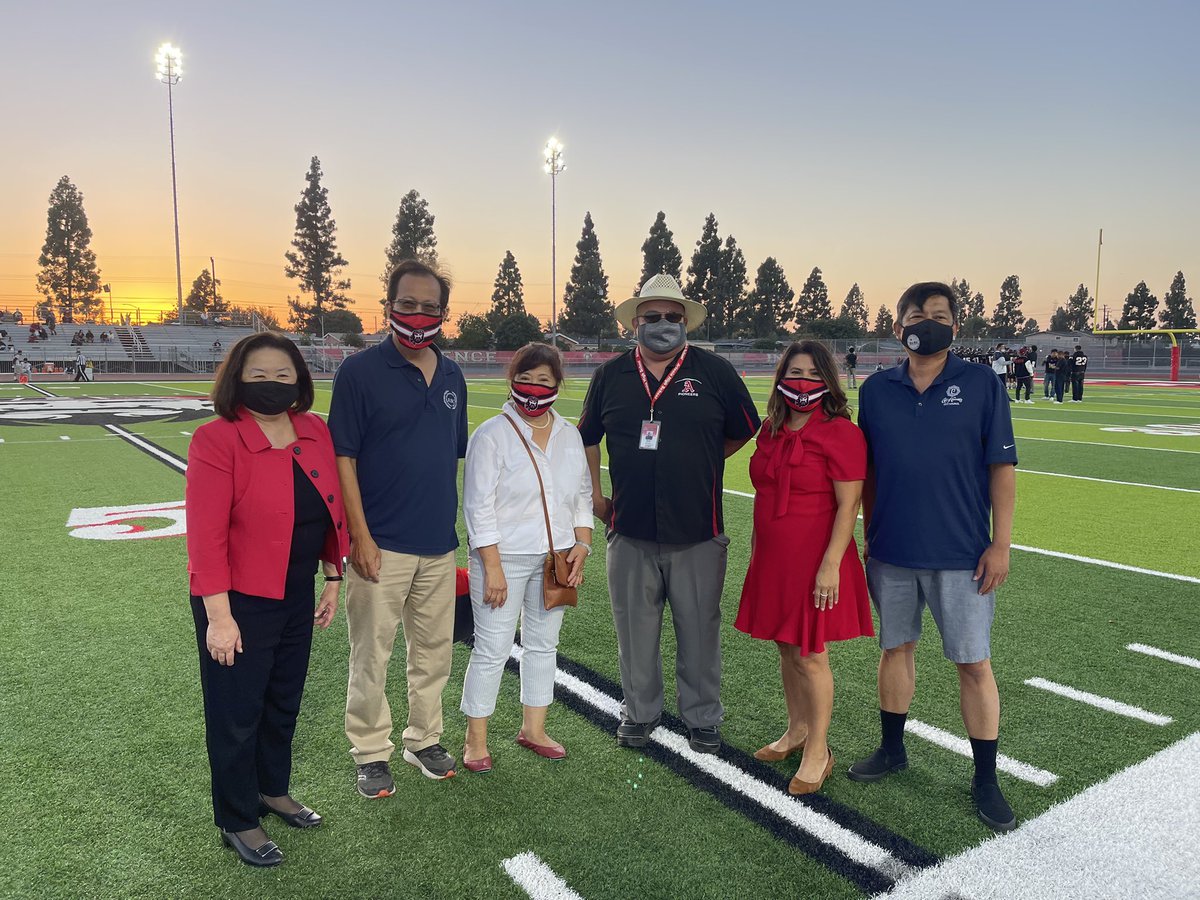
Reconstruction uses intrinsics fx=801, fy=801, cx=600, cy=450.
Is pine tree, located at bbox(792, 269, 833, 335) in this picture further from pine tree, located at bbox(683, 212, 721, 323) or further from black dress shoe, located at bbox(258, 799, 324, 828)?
black dress shoe, located at bbox(258, 799, 324, 828)

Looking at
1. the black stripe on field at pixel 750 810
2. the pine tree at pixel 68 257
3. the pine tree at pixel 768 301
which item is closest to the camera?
the black stripe on field at pixel 750 810

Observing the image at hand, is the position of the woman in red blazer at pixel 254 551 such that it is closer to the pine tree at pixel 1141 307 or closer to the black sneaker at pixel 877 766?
the black sneaker at pixel 877 766

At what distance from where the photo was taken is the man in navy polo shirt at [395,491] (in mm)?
2996

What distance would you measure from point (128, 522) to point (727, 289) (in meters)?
83.3

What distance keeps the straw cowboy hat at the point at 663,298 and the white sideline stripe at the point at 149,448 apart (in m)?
8.50

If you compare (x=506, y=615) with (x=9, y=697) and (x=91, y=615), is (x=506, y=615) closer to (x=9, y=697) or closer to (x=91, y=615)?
(x=9, y=697)

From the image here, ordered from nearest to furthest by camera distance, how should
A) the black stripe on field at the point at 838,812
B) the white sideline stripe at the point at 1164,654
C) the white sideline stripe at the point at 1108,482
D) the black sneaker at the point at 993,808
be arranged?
1. the black stripe on field at the point at 838,812
2. the black sneaker at the point at 993,808
3. the white sideline stripe at the point at 1164,654
4. the white sideline stripe at the point at 1108,482

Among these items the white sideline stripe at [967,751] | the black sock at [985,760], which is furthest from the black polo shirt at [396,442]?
the white sideline stripe at [967,751]

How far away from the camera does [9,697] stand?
393cm

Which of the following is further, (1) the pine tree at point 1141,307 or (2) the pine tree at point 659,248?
(1) the pine tree at point 1141,307

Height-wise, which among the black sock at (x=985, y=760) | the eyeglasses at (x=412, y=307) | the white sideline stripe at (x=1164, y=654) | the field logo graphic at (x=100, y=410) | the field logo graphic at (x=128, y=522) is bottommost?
the white sideline stripe at (x=1164, y=654)

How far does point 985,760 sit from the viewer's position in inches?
118

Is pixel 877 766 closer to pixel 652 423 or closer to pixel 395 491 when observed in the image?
pixel 652 423

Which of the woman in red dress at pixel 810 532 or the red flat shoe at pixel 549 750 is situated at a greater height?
the woman in red dress at pixel 810 532
